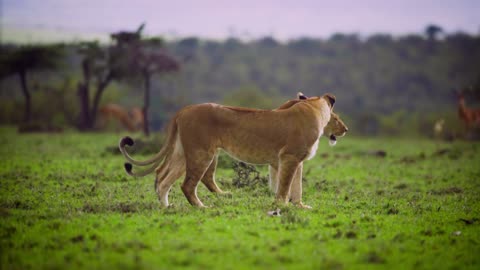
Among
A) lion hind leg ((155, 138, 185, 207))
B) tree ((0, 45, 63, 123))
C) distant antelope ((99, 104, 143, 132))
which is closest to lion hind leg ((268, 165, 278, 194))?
lion hind leg ((155, 138, 185, 207))

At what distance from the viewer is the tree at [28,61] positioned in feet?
119

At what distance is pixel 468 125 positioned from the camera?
28.8m

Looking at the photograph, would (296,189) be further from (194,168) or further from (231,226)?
(231,226)

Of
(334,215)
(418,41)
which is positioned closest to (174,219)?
(334,215)

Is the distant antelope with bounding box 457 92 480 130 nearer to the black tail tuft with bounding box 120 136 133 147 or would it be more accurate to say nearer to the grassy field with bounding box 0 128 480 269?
the grassy field with bounding box 0 128 480 269

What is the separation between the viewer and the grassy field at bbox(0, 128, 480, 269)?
632cm

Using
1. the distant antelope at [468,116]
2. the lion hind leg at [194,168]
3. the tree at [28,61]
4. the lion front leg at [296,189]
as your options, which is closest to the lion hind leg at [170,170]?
the lion hind leg at [194,168]

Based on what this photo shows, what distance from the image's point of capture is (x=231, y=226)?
25.3 ft

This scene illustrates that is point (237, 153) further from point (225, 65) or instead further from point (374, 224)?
point (225, 65)

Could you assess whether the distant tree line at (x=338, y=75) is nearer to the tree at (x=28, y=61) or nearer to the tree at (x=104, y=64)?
the tree at (x=28, y=61)

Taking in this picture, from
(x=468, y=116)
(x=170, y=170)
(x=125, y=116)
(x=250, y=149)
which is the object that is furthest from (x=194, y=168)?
(x=125, y=116)

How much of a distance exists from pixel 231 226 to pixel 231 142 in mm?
1730

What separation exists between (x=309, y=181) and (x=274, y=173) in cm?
315

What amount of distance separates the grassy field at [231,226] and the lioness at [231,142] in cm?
48
